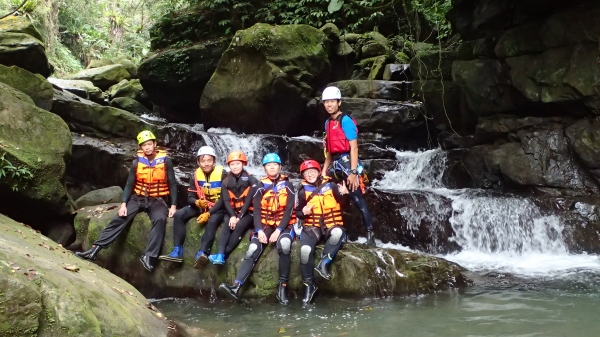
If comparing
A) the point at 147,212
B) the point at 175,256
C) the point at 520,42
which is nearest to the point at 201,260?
the point at 175,256

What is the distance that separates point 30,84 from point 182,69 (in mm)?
5420

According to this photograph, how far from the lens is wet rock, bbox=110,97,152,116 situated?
57.8 feet

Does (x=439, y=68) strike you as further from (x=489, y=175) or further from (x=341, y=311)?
(x=341, y=311)

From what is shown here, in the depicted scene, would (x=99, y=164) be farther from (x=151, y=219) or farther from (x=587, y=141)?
(x=587, y=141)

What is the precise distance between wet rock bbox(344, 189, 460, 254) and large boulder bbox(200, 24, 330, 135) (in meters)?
5.09

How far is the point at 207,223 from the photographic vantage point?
6473mm

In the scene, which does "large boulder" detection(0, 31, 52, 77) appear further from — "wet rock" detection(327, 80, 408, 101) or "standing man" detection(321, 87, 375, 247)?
"standing man" detection(321, 87, 375, 247)

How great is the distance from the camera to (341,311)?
5.39 m

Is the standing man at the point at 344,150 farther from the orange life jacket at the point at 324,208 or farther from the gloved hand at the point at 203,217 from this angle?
the gloved hand at the point at 203,217

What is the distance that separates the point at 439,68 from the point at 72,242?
7785 millimetres

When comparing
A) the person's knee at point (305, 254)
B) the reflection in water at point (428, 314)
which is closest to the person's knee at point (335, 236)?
the person's knee at point (305, 254)

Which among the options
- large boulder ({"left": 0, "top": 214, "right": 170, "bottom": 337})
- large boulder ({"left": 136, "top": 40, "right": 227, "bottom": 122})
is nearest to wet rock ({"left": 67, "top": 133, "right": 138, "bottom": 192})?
large boulder ({"left": 136, "top": 40, "right": 227, "bottom": 122})

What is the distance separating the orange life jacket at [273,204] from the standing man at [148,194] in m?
1.29

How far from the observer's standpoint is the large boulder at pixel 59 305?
9.69ft
